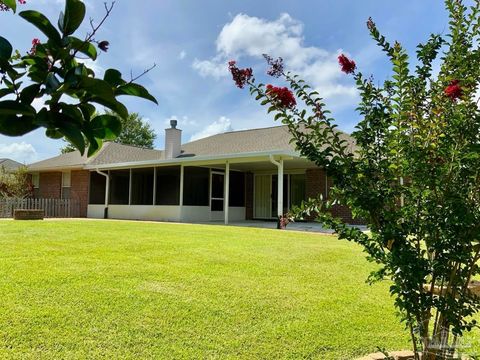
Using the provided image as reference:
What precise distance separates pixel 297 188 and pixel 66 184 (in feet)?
44.6

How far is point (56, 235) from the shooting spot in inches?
372

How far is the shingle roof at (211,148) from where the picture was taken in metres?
17.6

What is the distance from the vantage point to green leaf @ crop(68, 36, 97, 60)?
103 cm

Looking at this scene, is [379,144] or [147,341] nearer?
[379,144]

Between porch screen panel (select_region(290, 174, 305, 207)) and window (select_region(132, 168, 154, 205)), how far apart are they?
6.73m

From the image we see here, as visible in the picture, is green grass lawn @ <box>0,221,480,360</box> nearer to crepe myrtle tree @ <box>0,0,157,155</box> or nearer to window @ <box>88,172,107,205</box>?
crepe myrtle tree @ <box>0,0,157,155</box>

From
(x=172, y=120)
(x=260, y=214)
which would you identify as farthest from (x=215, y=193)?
(x=172, y=120)

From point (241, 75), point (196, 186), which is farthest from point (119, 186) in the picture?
point (241, 75)

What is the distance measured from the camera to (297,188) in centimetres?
1891

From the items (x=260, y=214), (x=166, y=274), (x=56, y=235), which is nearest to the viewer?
(x=166, y=274)

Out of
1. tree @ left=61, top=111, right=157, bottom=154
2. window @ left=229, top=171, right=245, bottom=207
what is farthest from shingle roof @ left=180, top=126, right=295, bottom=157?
tree @ left=61, top=111, right=157, bottom=154

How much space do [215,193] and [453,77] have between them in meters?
16.6

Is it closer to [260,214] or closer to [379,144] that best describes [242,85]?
[379,144]

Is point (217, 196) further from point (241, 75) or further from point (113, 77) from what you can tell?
point (113, 77)
